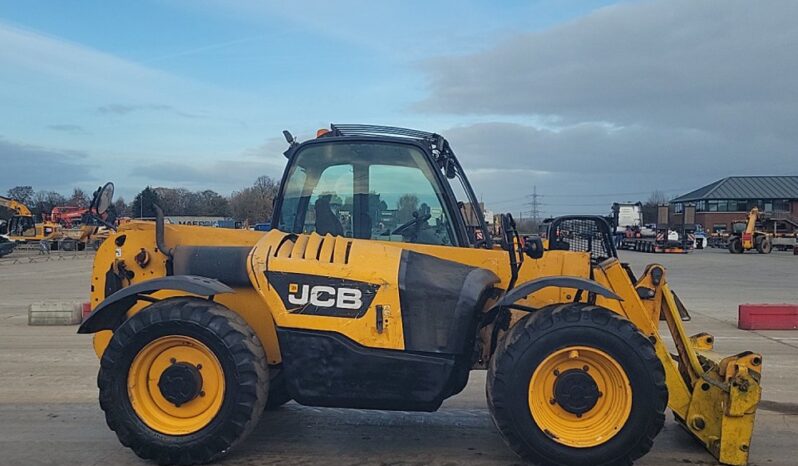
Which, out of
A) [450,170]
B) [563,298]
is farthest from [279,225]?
[563,298]

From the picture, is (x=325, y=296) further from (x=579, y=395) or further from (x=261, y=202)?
(x=261, y=202)

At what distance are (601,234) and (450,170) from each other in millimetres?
1297

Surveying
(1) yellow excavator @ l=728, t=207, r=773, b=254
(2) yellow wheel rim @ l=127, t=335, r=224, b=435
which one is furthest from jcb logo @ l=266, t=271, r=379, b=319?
(1) yellow excavator @ l=728, t=207, r=773, b=254

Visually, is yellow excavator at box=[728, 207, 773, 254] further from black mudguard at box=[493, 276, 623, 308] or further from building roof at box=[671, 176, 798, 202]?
black mudguard at box=[493, 276, 623, 308]

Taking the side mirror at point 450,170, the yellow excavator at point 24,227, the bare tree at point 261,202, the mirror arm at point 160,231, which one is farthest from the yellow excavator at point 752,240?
the mirror arm at point 160,231

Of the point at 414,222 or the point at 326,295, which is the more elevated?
the point at 414,222

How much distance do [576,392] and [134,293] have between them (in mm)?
2959

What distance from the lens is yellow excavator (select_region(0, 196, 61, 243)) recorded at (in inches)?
1660

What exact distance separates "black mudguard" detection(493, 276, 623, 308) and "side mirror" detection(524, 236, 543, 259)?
0.30 m

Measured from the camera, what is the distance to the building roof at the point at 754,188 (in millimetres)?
75438

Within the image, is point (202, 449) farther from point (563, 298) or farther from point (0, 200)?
point (0, 200)

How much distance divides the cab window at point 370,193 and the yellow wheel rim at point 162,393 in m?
1.26

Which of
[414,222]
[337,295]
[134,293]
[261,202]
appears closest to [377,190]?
[414,222]

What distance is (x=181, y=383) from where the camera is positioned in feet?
14.7
